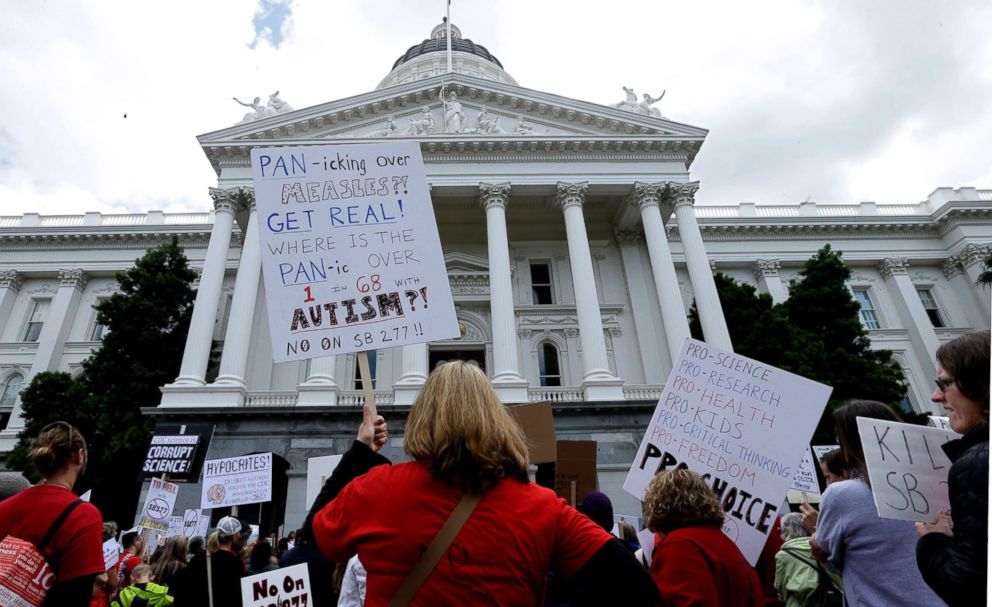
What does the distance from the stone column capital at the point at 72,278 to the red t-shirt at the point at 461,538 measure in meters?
35.2

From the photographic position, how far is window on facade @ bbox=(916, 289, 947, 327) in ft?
100

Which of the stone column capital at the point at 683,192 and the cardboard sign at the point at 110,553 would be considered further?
the stone column capital at the point at 683,192

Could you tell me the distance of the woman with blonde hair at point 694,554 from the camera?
2742 millimetres

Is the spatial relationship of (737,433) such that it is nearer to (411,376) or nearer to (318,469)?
(318,469)

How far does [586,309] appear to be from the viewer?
19.8 meters

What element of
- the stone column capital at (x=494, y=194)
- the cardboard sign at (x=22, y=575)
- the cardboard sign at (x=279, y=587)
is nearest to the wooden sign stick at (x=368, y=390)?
the cardboard sign at (x=22, y=575)

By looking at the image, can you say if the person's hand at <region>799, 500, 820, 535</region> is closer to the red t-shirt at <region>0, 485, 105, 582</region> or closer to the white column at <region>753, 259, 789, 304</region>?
the red t-shirt at <region>0, 485, 105, 582</region>

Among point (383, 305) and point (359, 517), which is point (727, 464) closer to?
point (383, 305)

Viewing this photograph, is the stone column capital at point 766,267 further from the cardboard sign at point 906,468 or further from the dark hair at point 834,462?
the cardboard sign at point 906,468

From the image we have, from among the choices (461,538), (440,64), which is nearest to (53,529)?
(461,538)

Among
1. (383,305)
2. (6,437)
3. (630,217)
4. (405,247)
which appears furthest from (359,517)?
(6,437)

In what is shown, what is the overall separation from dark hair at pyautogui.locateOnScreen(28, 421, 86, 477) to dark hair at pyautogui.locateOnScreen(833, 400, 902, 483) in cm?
424

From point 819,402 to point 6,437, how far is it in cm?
3398

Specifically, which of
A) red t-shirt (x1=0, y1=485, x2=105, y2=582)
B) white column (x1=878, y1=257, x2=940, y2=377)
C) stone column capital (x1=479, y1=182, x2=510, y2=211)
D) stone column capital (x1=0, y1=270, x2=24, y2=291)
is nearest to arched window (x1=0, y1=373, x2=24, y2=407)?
stone column capital (x1=0, y1=270, x2=24, y2=291)
